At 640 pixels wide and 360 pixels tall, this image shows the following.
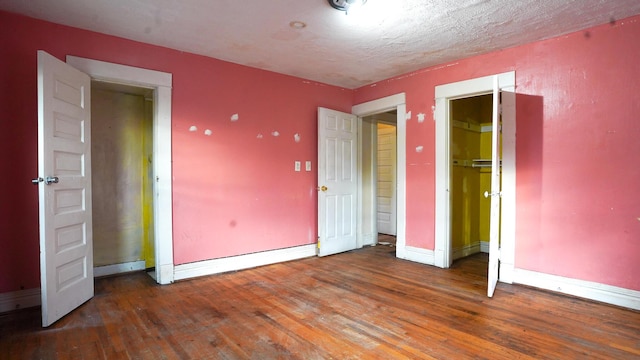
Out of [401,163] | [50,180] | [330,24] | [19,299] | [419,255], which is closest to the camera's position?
[50,180]

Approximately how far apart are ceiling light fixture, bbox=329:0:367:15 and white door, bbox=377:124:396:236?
371 cm

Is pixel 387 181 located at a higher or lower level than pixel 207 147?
lower

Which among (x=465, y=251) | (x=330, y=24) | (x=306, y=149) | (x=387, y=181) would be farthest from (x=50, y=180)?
(x=387, y=181)

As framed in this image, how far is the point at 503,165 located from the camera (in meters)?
3.46

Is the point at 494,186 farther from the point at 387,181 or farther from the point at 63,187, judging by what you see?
the point at 63,187

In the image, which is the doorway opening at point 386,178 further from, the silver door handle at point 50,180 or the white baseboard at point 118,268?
the silver door handle at point 50,180

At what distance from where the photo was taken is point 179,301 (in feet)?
9.52

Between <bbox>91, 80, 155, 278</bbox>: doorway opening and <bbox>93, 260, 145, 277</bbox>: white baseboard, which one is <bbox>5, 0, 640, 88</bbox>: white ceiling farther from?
<bbox>93, 260, 145, 277</bbox>: white baseboard

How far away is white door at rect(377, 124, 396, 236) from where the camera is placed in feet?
19.9

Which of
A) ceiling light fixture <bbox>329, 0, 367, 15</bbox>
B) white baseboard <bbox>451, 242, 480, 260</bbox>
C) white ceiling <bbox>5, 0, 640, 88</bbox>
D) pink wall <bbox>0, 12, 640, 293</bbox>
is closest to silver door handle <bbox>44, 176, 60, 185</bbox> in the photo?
pink wall <bbox>0, 12, 640, 293</bbox>

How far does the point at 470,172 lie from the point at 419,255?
1470 millimetres

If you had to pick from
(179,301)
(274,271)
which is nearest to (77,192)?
(179,301)

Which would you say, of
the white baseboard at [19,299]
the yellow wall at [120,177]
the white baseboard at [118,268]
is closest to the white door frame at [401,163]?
the yellow wall at [120,177]

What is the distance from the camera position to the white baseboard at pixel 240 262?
3.54m
